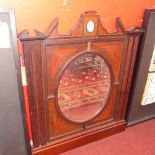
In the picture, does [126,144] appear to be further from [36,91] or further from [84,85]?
[36,91]

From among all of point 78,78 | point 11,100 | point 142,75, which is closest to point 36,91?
point 11,100

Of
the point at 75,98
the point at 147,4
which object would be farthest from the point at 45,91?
the point at 147,4

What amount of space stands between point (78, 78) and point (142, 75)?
66 centimetres

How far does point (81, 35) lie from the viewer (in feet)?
4.53

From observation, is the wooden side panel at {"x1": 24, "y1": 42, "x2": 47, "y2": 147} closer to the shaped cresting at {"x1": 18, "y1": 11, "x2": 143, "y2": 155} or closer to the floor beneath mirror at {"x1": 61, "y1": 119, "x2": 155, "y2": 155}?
the shaped cresting at {"x1": 18, "y1": 11, "x2": 143, "y2": 155}

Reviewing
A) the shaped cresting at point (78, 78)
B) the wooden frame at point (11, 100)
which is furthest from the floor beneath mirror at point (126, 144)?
the wooden frame at point (11, 100)

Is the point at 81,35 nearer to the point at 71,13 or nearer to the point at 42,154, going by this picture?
the point at 71,13

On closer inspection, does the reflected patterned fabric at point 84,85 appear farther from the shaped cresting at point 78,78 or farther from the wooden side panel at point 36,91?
the wooden side panel at point 36,91

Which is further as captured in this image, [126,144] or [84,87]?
[126,144]

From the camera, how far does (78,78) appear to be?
162cm

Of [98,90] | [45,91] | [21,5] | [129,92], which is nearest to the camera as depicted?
[21,5]

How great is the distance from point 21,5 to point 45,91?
618mm

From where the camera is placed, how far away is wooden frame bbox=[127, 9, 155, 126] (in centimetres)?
163

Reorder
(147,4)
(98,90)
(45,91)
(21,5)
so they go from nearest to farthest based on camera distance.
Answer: (21,5), (45,91), (147,4), (98,90)
